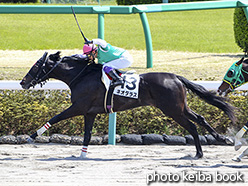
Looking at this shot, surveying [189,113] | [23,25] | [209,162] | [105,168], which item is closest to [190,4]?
[189,113]

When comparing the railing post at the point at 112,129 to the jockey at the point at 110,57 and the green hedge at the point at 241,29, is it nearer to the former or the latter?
the jockey at the point at 110,57

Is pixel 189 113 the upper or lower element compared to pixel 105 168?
upper

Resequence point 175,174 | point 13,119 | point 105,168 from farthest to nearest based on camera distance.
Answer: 1. point 13,119
2. point 105,168
3. point 175,174

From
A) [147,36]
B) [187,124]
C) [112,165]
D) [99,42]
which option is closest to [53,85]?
[99,42]

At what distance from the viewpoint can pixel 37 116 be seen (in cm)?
779

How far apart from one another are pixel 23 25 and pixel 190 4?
10.7 metres

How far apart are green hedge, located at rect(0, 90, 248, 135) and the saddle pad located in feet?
5.04

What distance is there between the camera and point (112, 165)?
595cm

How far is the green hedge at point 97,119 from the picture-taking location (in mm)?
7785

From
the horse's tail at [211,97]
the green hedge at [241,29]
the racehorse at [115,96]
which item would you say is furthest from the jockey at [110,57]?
the green hedge at [241,29]

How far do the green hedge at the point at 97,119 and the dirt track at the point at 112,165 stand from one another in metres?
0.54

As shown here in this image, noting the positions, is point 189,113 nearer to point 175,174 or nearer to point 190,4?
point 175,174

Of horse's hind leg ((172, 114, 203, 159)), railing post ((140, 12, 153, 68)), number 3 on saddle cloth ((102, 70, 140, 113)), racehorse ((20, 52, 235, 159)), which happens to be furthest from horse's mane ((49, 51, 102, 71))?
railing post ((140, 12, 153, 68))

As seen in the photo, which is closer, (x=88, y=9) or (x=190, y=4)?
(x=88, y=9)
